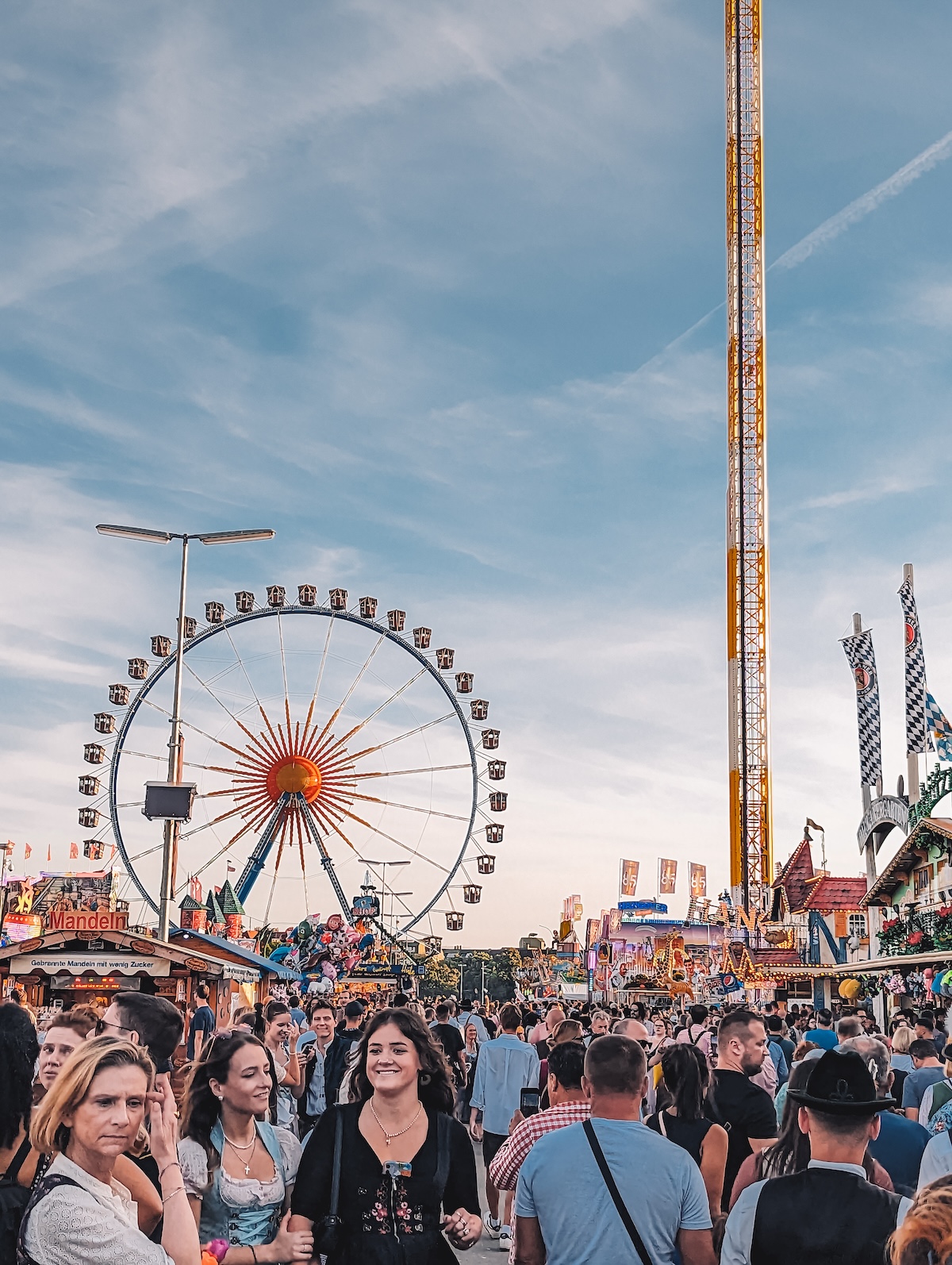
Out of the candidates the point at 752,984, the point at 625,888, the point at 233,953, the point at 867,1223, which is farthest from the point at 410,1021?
the point at 625,888

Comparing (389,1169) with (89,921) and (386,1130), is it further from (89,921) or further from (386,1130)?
(89,921)

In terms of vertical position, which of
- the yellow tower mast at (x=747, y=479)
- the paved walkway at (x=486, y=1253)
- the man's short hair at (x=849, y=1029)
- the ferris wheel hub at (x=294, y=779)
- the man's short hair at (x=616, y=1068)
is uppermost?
the yellow tower mast at (x=747, y=479)

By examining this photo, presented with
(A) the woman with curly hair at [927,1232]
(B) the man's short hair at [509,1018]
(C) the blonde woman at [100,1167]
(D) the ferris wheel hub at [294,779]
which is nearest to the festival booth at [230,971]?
(D) the ferris wheel hub at [294,779]

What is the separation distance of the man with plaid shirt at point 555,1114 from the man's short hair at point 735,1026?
2.47ft

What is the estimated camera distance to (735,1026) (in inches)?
265

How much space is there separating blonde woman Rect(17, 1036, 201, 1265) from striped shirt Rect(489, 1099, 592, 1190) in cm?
276

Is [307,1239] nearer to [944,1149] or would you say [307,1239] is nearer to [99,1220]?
[99,1220]

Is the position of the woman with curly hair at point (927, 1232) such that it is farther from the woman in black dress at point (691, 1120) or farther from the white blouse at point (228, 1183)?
the woman in black dress at point (691, 1120)

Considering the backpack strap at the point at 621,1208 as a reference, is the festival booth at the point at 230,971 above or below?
below

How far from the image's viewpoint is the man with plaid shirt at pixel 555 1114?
242 inches

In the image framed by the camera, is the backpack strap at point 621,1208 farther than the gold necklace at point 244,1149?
No

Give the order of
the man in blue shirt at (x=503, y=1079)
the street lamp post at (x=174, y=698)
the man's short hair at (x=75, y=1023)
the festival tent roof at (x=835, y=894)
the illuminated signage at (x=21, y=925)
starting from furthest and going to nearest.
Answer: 1. the festival tent roof at (x=835, y=894)
2. the illuminated signage at (x=21, y=925)
3. the street lamp post at (x=174, y=698)
4. the man in blue shirt at (x=503, y=1079)
5. the man's short hair at (x=75, y=1023)

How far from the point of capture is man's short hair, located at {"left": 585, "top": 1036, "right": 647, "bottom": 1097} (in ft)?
14.1

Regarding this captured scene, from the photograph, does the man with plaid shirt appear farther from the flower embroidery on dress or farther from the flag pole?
the flag pole
